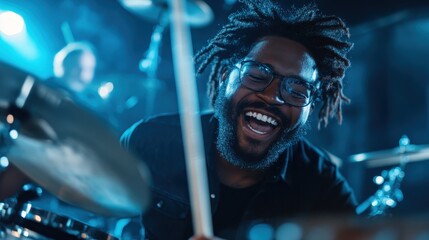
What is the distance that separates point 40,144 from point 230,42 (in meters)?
0.62

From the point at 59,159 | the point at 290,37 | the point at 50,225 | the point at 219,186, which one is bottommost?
the point at 50,225

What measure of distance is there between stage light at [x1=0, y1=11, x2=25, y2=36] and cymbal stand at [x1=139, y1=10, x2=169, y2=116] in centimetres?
54

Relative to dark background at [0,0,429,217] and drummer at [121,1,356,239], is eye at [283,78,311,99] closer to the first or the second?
drummer at [121,1,356,239]

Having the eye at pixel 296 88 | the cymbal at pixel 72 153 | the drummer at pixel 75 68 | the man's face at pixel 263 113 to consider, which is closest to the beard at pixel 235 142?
the man's face at pixel 263 113

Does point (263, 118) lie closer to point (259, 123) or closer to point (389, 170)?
point (259, 123)

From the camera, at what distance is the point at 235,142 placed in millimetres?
1336

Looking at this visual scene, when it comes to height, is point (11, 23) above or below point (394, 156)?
above

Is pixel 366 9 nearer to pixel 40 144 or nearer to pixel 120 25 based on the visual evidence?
pixel 120 25

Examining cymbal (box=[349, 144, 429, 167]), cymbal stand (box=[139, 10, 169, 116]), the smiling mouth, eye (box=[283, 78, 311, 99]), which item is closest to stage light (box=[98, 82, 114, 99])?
cymbal stand (box=[139, 10, 169, 116])

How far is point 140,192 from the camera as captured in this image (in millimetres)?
986

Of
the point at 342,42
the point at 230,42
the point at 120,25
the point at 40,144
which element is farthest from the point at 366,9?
the point at 40,144

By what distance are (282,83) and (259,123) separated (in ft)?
0.43

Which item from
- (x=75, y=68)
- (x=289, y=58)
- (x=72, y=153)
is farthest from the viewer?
(x=75, y=68)

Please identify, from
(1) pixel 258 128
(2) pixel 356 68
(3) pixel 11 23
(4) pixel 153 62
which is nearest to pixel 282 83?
(1) pixel 258 128
